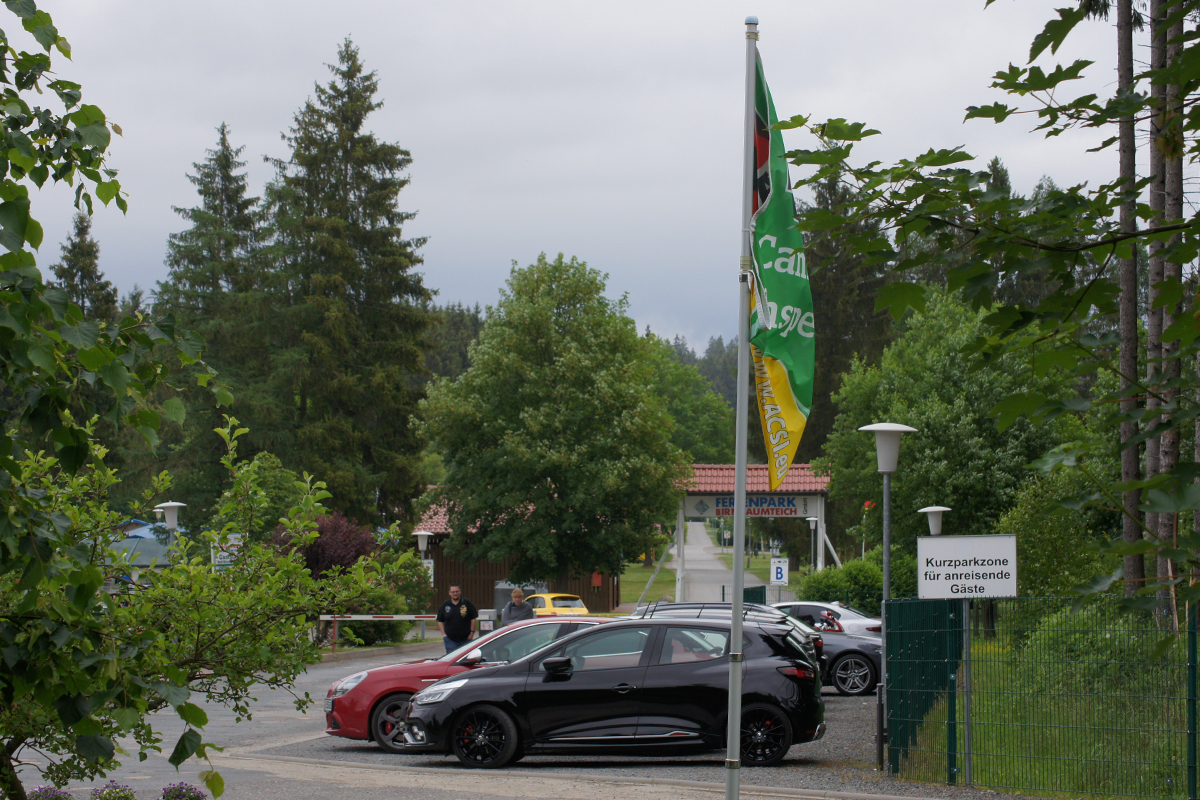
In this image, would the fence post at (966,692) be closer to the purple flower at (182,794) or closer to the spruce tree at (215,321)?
the purple flower at (182,794)

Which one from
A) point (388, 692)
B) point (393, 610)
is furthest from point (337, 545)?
point (388, 692)

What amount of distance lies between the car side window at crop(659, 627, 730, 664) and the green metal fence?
189 cm

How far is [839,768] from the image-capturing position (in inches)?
445

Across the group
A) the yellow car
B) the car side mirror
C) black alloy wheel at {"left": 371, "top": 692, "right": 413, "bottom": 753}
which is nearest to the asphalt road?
black alloy wheel at {"left": 371, "top": 692, "right": 413, "bottom": 753}

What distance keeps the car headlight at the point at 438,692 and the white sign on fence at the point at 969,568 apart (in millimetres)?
4928

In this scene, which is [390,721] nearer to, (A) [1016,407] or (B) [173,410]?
(B) [173,410]

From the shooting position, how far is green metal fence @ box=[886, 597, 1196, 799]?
8.83 meters

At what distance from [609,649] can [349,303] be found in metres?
39.0

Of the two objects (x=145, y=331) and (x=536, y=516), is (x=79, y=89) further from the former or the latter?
(x=536, y=516)

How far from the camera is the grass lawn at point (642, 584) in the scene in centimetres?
5641

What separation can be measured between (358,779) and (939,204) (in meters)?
8.95

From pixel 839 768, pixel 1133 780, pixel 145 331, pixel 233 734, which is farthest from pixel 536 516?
pixel 145 331

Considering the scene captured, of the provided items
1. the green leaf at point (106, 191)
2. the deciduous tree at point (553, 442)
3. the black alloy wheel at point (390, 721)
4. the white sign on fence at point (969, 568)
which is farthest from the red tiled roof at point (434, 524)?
the green leaf at point (106, 191)

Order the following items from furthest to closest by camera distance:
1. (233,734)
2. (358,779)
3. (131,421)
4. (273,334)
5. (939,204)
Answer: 1. (273,334)
2. (233,734)
3. (358,779)
4. (939,204)
5. (131,421)
